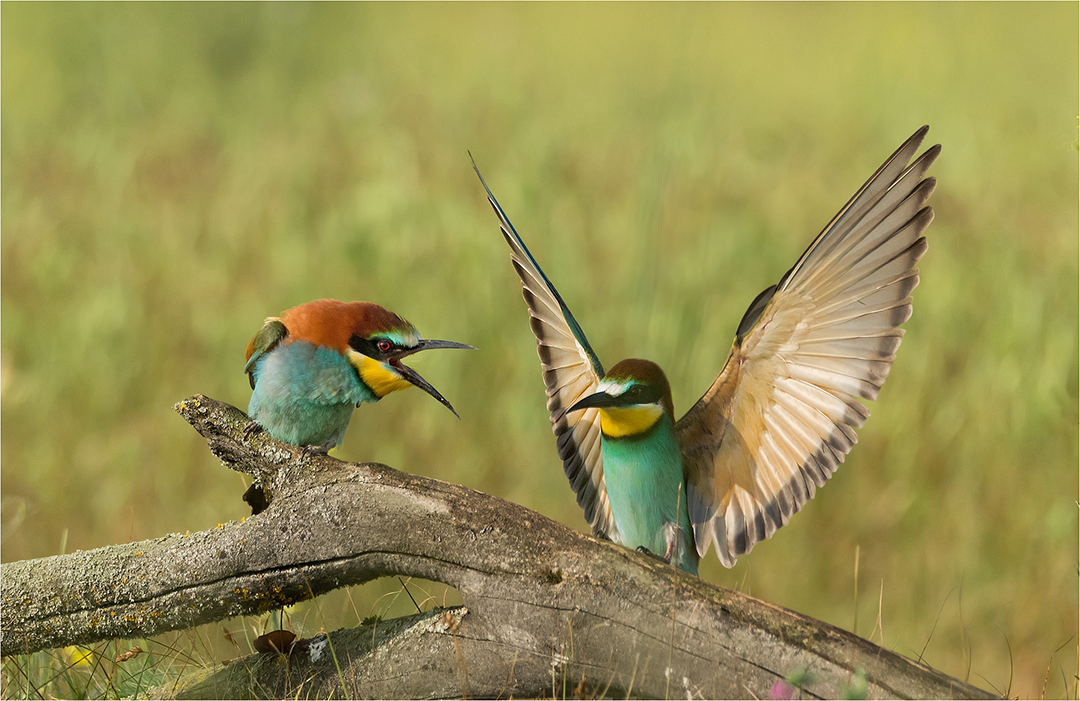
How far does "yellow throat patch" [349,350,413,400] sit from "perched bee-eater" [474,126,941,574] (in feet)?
1.35

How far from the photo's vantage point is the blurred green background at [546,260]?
394 centimetres

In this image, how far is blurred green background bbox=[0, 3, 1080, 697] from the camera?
3.94 metres

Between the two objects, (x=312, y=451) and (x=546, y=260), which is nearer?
(x=312, y=451)

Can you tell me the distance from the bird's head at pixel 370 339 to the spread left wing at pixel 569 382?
1.15ft

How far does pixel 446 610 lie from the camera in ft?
6.68

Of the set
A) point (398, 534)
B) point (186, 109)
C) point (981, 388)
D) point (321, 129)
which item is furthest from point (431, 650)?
point (186, 109)

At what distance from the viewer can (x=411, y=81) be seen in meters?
7.47

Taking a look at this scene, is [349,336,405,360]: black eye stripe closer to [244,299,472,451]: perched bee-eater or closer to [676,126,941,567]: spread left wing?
[244,299,472,451]: perched bee-eater

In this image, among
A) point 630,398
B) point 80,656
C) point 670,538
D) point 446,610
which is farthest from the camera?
point 80,656

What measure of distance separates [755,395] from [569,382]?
50 cm

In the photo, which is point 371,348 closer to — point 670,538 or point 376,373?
point 376,373

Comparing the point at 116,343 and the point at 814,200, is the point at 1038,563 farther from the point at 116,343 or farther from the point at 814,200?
the point at 116,343

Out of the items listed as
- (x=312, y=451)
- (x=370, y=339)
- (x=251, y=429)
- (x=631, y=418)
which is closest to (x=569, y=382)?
(x=631, y=418)

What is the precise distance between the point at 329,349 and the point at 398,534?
46 centimetres
